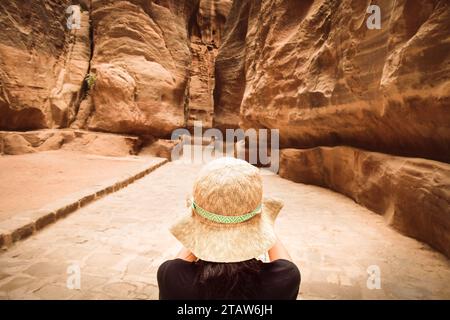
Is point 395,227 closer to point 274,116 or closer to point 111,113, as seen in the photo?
point 274,116

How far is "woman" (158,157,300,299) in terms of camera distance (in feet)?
3.87

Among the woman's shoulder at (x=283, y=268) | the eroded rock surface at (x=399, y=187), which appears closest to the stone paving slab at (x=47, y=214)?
the woman's shoulder at (x=283, y=268)

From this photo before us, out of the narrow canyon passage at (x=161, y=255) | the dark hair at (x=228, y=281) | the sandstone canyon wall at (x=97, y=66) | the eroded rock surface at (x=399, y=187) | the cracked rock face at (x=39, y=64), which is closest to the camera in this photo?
the dark hair at (x=228, y=281)

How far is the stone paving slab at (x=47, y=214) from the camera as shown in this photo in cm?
306

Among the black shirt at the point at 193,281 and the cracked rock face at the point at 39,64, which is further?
the cracked rock face at the point at 39,64

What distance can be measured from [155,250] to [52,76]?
1056 cm

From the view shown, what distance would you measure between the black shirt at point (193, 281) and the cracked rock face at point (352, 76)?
2.75m

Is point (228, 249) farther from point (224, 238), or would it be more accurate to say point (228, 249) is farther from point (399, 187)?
point (399, 187)

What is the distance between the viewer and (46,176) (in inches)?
248

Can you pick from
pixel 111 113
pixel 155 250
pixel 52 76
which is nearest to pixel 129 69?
pixel 111 113

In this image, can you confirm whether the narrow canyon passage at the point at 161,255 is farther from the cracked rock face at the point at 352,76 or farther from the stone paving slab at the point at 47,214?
the cracked rock face at the point at 352,76

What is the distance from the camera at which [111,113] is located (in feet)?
37.5

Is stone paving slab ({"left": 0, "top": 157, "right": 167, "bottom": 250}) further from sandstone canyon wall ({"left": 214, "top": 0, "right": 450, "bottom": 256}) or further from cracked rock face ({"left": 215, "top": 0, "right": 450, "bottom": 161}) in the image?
cracked rock face ({"left": 215, "top": 0, "right": 450, "bottom": 161})

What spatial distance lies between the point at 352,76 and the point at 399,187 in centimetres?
204
